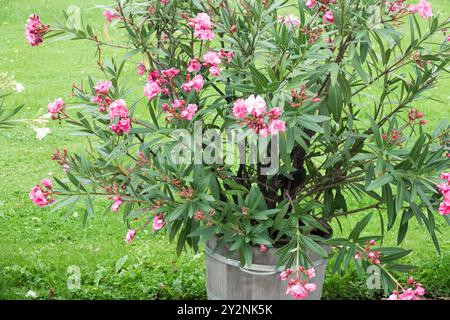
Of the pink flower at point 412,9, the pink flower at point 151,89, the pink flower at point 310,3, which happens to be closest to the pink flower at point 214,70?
the pink flower at point 151,89

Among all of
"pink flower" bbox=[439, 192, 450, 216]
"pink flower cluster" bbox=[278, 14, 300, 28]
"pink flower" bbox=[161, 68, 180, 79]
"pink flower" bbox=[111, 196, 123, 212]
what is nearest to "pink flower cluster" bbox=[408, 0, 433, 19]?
"pink flower cluster" bbox=[278, 14, 300, 28]

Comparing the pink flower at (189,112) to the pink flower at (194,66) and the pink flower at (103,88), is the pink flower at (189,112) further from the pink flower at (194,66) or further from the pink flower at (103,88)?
the pink flower at (103,88)

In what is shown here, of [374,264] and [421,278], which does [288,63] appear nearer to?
[374,264]

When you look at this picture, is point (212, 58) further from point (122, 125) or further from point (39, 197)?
point (39, 197)

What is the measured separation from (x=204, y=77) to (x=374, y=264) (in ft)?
3.13

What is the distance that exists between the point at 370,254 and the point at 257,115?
0.73 metres

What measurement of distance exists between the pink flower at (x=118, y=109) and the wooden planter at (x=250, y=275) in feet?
2.31

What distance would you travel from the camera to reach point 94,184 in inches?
109

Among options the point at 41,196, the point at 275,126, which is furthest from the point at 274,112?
the point at 41,196

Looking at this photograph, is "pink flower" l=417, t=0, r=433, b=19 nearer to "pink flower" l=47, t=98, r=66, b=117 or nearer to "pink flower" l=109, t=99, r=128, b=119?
"pink flower" l=109, t=99, r=128, b=119

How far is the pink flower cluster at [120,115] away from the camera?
2449 millimetres

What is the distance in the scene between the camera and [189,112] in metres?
2.51

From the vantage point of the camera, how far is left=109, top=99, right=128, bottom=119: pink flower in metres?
2.45
